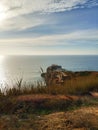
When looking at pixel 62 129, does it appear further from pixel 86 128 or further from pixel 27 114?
pixel 27 114

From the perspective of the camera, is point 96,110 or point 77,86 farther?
point 77,86

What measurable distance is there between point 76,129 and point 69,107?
7.14ft

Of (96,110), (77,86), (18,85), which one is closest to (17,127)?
(96,110)

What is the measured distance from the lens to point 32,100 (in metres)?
7.12

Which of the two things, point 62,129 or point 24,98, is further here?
point 24,98

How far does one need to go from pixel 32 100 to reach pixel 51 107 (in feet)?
1.61

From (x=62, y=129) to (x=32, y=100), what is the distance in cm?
236

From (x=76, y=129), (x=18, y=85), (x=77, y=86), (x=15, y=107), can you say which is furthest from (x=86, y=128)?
(x=77, y=86)

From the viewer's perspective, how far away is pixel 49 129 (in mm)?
4855

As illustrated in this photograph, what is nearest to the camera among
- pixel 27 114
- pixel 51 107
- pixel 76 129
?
pixel 76 129

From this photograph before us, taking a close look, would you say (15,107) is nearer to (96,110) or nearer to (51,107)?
(51,107)

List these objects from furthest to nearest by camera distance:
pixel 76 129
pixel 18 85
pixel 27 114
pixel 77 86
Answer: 1. pixel 77 86
2. pixel 18 85
3. pixel 27 114
4. pixel 76 129

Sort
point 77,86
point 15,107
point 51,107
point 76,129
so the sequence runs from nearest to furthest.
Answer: point 76,129 → point 15,107 → point 51,107 → point 77,86

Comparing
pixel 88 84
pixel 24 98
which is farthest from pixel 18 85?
pixel 88 84
